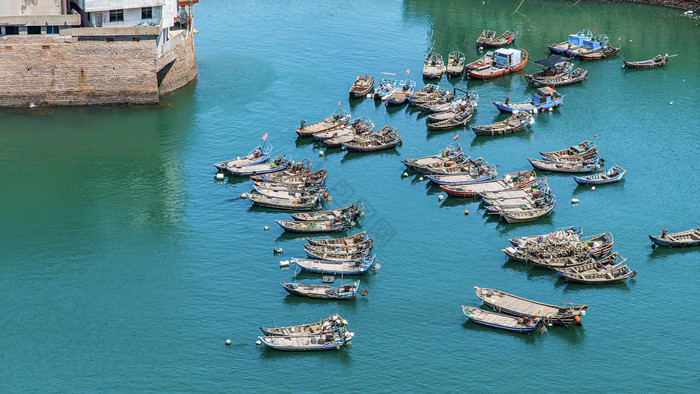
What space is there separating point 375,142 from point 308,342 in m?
42.0

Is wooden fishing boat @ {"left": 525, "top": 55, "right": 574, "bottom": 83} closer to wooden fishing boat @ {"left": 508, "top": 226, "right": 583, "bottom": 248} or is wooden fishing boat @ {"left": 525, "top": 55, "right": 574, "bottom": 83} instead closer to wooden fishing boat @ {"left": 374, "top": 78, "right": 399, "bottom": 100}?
wooden fishing boat @ {"left": 374, "top": 78, "right": 399, "bottom": 100}

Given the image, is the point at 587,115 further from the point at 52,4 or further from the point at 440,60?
the point at 52,4

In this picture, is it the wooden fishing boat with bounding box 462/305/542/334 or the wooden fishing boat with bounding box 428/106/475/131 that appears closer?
the wooden fishing boat with bounding box 462/305/542/334

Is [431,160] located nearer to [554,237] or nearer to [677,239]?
[554,237]

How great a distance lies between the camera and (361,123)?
4540 inches

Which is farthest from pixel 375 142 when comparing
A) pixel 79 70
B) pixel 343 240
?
pixel 79 70

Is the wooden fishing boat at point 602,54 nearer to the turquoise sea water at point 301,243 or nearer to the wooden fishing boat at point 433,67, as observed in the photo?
the turquoise sea water at point 301,243

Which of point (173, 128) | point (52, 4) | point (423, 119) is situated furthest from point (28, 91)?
point (423, 119)

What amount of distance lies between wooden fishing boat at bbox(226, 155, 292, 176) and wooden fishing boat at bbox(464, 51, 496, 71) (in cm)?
4448

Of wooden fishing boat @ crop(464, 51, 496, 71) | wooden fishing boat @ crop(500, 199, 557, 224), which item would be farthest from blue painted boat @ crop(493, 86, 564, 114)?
wooden fishing boat @ crop(500, 199, 557, 224)

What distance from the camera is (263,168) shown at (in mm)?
101938

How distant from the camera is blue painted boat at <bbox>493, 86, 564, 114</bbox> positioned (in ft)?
398

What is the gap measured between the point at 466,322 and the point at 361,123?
44.7 meters

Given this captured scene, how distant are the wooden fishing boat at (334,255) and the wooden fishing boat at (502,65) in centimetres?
5751
